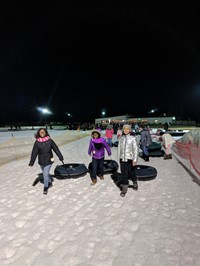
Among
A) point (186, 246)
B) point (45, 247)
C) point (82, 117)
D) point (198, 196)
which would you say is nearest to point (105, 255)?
point (45, 247)

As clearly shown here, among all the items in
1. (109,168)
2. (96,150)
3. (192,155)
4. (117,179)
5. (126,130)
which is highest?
(126,130)

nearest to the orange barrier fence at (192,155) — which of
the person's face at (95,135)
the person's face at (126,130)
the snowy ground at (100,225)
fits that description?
the snowy ground at (100,225)

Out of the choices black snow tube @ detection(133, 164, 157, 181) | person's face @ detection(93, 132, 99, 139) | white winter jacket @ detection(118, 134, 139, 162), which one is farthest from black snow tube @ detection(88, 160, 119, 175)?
white winter jacket @ detection(118, 134, 139, 162)

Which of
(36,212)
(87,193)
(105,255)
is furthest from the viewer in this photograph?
(87,193)

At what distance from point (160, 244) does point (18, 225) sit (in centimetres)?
269

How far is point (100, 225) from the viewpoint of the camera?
12.5 feet

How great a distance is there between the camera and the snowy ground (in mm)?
2914

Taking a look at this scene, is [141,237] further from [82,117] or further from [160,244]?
[82,117]

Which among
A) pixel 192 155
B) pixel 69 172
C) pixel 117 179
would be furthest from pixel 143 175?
pixel 192 155

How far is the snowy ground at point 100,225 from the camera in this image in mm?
2914

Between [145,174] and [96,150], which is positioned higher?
[96,150]

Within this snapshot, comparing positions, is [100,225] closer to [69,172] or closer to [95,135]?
[95,135]

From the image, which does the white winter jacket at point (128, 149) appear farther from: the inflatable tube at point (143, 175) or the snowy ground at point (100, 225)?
the inflatable tube at point (143, 175)

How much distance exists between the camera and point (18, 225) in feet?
12.6
